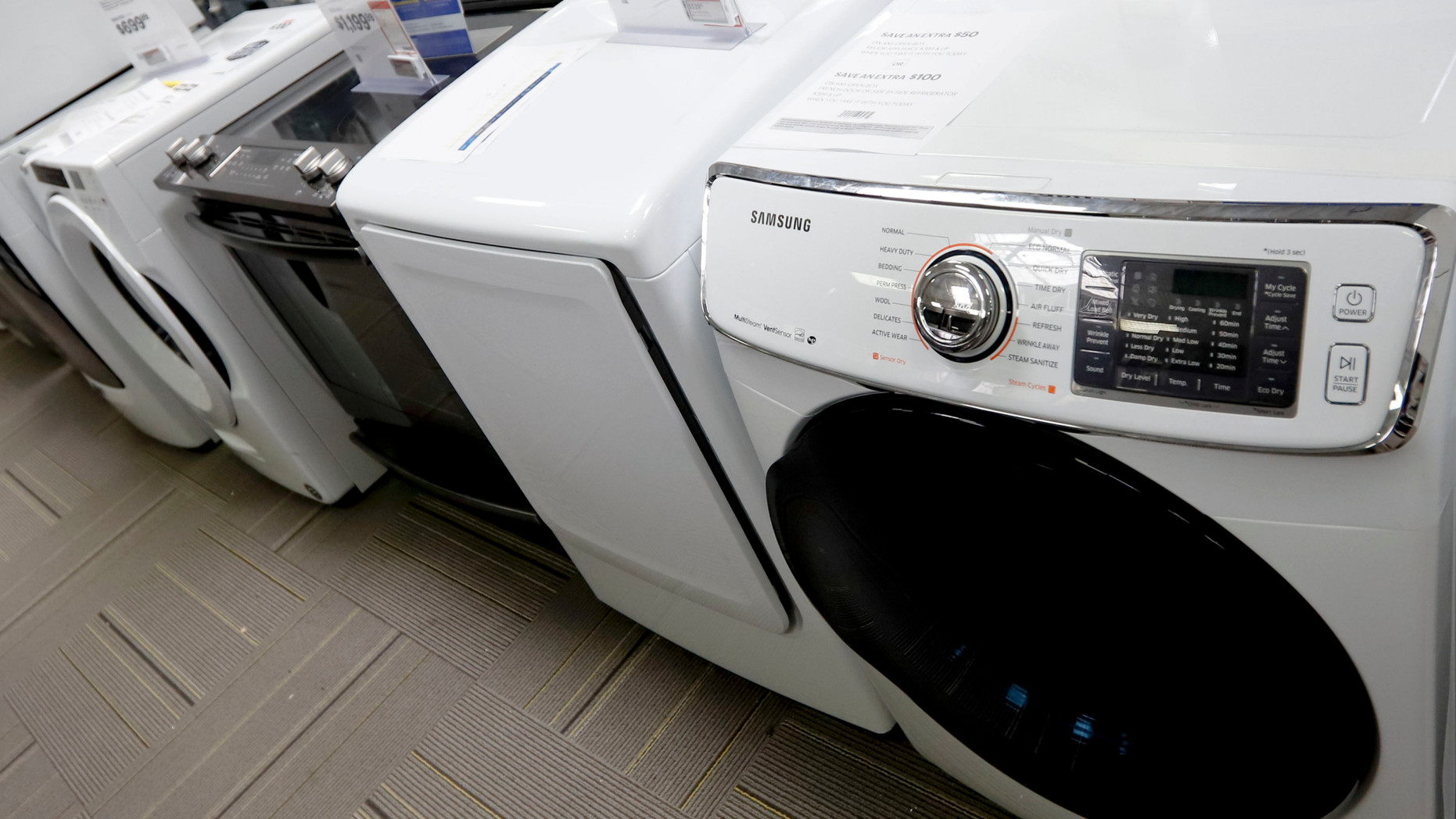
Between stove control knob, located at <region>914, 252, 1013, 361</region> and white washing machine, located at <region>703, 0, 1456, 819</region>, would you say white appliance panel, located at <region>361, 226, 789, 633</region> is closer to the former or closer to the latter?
white washing machine, located at <region>703, 0, 1456, 819</region>

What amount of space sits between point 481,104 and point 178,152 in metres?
0.63

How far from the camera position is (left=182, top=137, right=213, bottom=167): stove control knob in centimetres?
128

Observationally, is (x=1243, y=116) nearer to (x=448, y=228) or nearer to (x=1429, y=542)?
(x=1429, y=542)

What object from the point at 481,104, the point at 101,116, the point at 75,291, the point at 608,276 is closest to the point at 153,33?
the point at 101,116

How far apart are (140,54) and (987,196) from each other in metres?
1.73

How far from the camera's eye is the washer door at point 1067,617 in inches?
21.7

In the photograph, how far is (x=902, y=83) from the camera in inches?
28.0

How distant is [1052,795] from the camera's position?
811 mm

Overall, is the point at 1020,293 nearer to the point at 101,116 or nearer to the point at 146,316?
the point at 101,116

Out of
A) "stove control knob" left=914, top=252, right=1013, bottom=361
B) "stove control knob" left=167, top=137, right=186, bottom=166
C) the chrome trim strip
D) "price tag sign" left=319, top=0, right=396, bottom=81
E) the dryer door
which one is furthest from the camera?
the dryer door

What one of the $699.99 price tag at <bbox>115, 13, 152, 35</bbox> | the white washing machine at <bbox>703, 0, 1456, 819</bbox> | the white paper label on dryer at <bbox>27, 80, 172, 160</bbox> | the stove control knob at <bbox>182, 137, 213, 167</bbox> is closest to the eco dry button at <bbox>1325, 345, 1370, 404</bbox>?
the white washing machine at <bbox>703, 0, 1456, 819</bbox>

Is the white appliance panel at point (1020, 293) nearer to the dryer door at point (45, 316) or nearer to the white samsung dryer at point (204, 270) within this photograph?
the white samsung dryer at point (204, 270)

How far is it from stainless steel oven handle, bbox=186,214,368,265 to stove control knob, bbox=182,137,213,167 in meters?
0.09

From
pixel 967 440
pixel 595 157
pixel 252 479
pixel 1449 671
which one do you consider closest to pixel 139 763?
pixel 252 479
